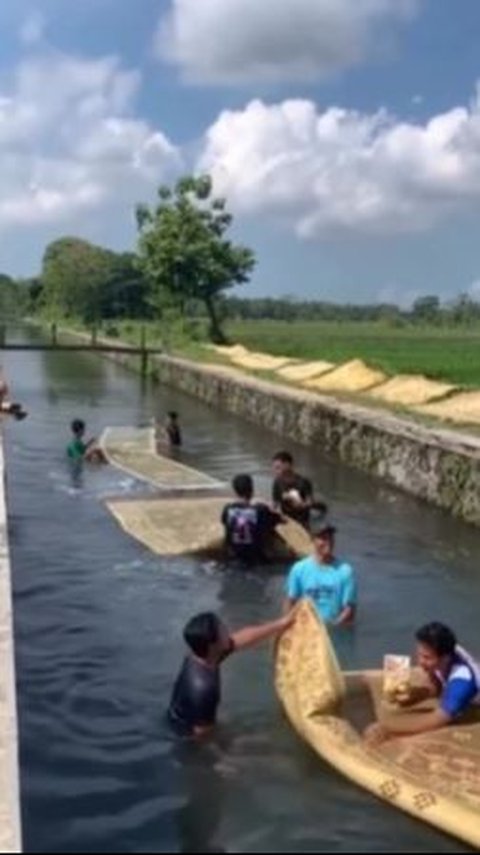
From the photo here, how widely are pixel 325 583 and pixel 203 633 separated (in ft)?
8.91

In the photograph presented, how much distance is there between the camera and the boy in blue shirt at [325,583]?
35.9ft

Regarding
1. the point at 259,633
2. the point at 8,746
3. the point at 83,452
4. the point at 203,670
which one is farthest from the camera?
the point at 83,452

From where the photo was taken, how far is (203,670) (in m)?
8.80

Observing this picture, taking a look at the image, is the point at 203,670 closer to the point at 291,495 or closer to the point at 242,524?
the point at 242,524

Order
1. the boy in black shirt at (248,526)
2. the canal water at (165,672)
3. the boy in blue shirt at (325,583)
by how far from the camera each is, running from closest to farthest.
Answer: the canal water at (165,672) → the boy in blue shirt at (325,583) → the boy in black shirt at (248,526)

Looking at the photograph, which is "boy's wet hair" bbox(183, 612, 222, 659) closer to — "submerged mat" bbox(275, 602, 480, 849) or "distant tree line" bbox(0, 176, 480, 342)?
"submerged mat" bbox(275, 602, 480, 849)

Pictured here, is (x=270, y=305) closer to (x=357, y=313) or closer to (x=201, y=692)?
(x=357, y=313)

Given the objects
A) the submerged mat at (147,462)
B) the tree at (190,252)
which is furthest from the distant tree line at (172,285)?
the submerged mat at (147,462)

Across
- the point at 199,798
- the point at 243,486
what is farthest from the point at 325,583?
the point at 199,798

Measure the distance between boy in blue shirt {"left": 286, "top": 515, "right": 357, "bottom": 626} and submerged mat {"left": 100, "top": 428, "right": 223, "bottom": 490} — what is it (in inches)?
384

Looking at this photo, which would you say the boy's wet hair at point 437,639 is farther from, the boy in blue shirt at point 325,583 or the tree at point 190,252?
the tree at point 190,252

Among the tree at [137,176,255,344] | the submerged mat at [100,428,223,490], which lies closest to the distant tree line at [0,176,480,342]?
the tree at [137,176,255,344]

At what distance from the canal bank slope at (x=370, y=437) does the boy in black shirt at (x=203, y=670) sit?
1021 cm

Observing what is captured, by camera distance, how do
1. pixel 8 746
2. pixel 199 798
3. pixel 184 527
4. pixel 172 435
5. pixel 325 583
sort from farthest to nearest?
pixel 172 435 → pixel 184 527 → pixel 325 583 → pixel 199 798 → pixel 8 746
